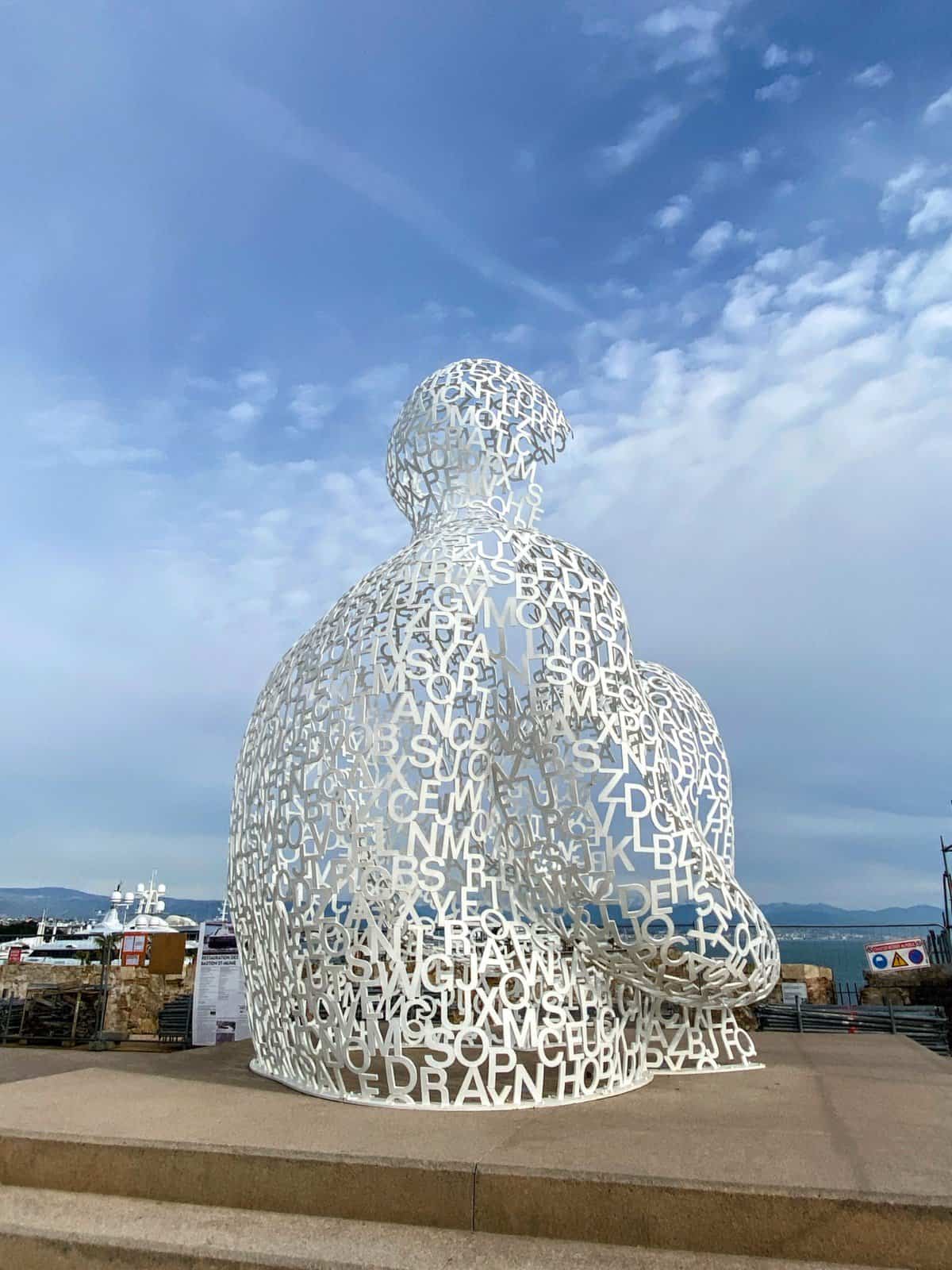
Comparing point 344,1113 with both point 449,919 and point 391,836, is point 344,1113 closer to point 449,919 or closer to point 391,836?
point 449,919

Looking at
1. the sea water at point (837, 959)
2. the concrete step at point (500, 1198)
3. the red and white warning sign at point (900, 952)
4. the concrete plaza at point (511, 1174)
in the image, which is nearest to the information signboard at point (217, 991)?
the concrete plaza at point (511, 1174)

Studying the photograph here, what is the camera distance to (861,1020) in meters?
10.2

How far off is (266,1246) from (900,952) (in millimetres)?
11290

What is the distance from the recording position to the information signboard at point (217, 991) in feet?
29.2

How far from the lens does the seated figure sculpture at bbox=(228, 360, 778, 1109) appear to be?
5.26 m

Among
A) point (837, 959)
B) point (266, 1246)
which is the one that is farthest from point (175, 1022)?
point (837, 959)

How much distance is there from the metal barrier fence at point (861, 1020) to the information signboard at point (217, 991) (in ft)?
19.8

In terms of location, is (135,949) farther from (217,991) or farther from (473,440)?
(473,440)

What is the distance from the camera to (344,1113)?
16.5 ft

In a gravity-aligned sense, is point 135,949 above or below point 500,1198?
above

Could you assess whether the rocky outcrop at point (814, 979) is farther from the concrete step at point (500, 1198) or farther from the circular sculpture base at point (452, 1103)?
the concrete step at point (500, 1198)

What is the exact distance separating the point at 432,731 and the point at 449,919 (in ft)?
3.75

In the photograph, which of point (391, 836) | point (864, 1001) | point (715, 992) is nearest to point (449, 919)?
point (391, 836)

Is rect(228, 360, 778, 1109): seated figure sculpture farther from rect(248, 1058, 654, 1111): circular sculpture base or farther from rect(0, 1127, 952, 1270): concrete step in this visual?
rect(0, 1127, 952, 1270): concrete step
